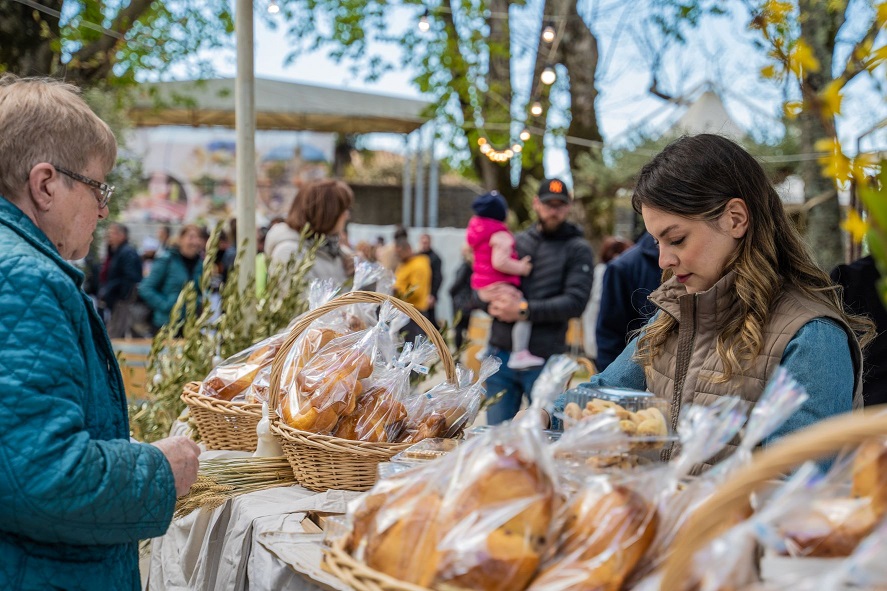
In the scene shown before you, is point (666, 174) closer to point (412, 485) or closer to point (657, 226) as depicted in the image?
point (657, 226)

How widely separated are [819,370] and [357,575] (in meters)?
0.99

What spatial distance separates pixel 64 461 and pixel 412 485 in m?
0.54

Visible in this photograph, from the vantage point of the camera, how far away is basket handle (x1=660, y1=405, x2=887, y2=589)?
822mm

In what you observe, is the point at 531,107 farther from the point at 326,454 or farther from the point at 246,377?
the point at 326,454

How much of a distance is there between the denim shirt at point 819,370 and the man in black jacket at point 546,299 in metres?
2.89

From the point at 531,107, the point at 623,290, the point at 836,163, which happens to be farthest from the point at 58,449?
the point at 531,107

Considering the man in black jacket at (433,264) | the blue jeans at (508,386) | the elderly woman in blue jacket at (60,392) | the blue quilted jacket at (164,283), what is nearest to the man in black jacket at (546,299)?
the blue jeans at (508,386)

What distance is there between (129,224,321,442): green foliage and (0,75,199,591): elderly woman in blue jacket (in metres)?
1.54

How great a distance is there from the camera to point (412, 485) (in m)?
1.25

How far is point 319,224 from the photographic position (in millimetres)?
4215

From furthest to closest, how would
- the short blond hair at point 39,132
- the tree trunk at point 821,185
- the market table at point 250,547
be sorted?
1. the tree trunk at point 821,185
2. the market table at point 250,547
3. the short blond hair at point 39,132

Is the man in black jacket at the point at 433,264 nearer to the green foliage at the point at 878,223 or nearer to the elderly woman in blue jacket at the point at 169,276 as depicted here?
the elderly woman in blue jacket at the point at 169,276

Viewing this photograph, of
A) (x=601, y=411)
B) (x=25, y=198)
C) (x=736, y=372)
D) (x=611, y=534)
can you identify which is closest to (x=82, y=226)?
(x=25, y=198)

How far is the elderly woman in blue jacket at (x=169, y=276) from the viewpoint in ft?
24.6
